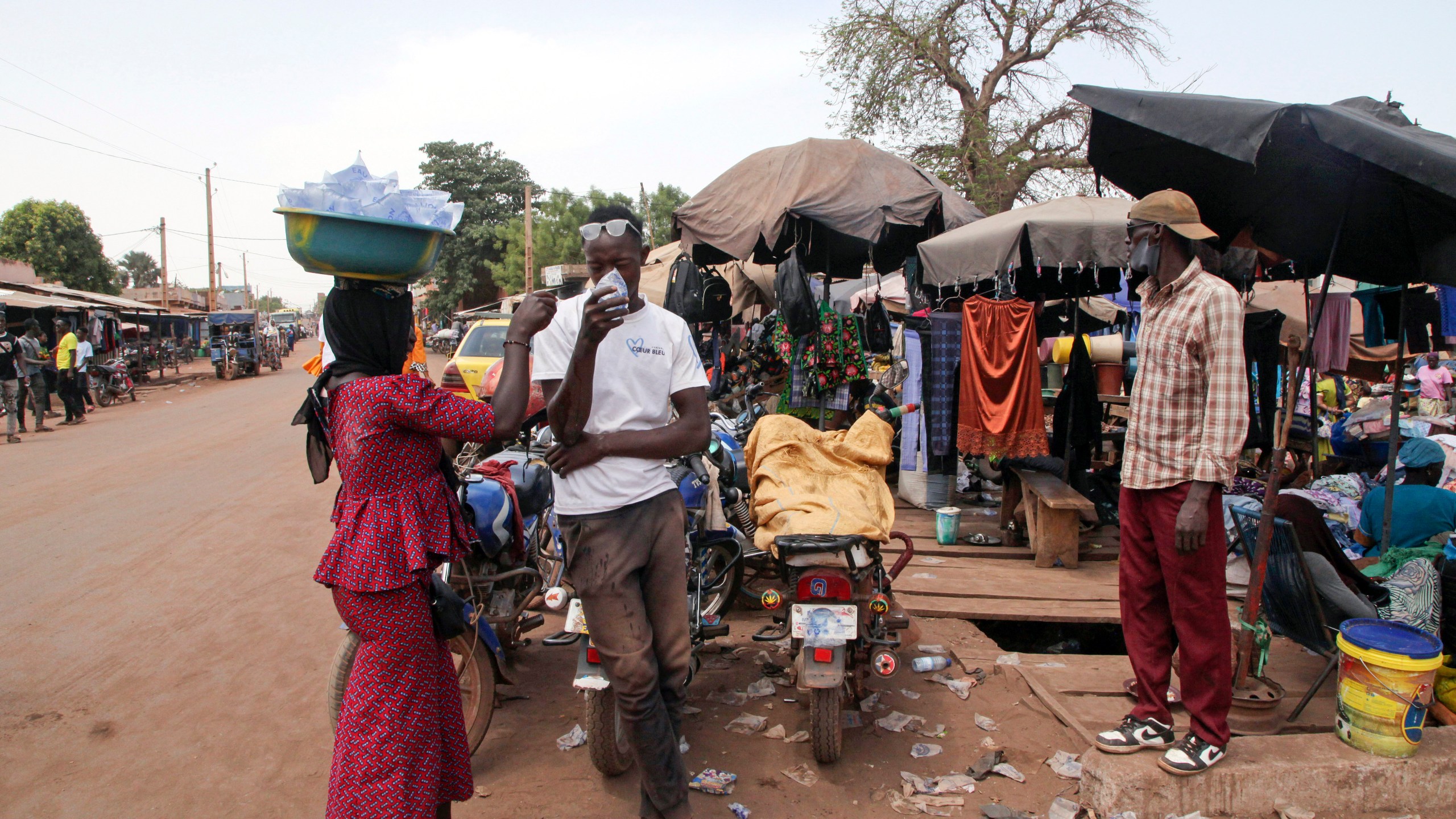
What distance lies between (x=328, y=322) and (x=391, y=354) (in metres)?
0.20

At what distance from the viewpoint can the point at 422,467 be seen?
2471 mm

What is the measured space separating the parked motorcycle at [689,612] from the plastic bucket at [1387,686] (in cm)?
253

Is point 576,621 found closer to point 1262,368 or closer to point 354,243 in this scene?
point 354,243

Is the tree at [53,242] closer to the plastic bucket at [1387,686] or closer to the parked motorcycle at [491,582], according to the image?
the parked motorcycle at [491,582]

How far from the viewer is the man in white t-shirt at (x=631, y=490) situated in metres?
2.52

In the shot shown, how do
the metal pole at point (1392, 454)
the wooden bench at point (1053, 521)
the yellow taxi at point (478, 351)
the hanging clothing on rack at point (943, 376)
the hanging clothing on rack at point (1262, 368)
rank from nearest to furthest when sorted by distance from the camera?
the metal pole at point (1392, 454) → the wooden bench at point (1053, 521) → the hanging clothing on rack at point (1262, 368) → the hanging clothing on rack at point (943, 376) → the yellow taxi at point (478, 351)

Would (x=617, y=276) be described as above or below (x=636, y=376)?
above

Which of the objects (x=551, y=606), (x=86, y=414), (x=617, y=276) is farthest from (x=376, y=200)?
(x=86, y=414)

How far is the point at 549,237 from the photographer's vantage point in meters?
35.2

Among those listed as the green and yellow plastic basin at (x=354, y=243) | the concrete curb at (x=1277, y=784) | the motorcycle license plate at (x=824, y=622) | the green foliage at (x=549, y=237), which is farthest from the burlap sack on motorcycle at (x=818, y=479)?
the green foliage at (x=549, y=237)

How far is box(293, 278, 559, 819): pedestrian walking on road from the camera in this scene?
2.33 metres

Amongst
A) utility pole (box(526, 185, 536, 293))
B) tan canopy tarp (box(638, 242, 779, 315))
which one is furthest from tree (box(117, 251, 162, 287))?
tan canopy tarp (box(638, 242, 779, 315))

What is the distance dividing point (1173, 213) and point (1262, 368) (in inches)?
174

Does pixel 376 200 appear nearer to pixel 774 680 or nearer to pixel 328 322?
pixel 328 322
